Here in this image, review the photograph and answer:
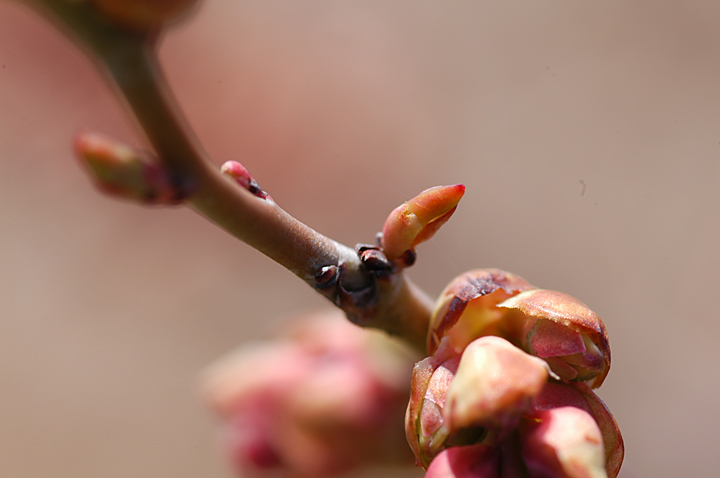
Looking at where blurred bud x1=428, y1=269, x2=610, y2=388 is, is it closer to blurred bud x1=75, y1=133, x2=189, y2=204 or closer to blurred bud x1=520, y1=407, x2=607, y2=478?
blurred bud x1=520, y1=407, x2=607, y2=478

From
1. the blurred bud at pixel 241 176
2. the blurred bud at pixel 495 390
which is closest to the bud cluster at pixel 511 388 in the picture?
the blurred bud at pixel 495 390

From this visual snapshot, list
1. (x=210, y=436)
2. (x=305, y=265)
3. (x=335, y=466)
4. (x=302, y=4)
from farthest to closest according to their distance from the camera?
(x=302, y=4), (x=210, y=436), (x=335, y=466), (x=305, y=265)

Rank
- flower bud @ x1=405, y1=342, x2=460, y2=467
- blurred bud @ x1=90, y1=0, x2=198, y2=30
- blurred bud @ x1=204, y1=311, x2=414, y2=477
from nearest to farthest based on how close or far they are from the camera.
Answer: blurred bud @ x1=90, y1=0, x2=198, y2=30 < flower bud @ x1=405, y1=342, x2=460, y2=467 < blurred bud @ x1=204, y1=311, x2=414, y2=477

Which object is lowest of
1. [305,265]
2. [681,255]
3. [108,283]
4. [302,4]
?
[681,255]

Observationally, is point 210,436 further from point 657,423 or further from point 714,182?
point 714,182

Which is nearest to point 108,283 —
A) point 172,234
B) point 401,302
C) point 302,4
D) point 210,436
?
point 172,234

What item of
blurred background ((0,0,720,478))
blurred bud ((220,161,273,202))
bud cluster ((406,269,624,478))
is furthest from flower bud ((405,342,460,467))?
blurred background ((0,0,720,478))

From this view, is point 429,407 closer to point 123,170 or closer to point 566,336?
point 566,336
